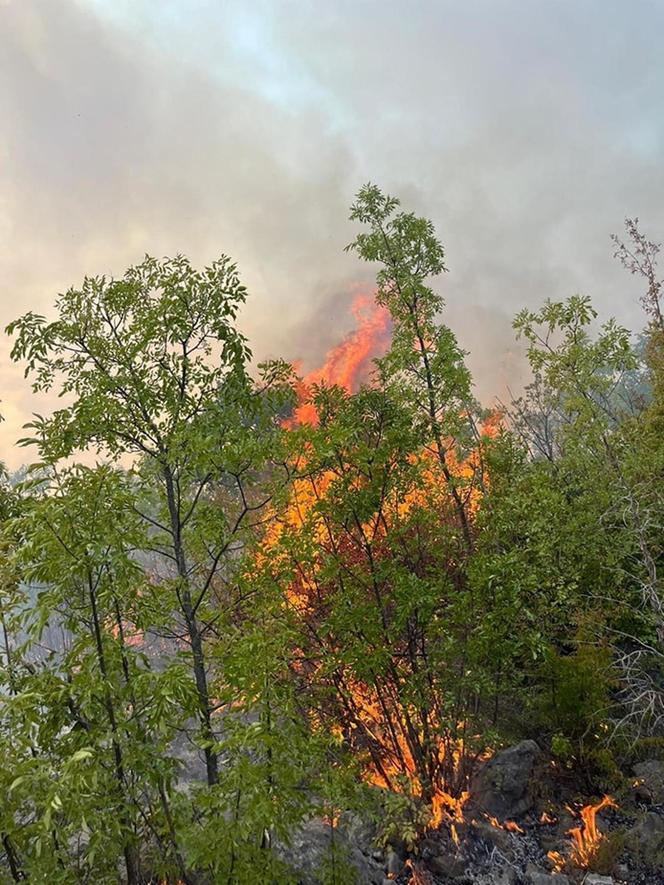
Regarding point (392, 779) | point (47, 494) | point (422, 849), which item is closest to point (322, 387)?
point (47, 494)

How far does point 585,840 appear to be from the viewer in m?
7.05

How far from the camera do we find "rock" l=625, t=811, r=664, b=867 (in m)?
6.63

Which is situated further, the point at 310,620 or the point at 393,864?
the point at 310,620

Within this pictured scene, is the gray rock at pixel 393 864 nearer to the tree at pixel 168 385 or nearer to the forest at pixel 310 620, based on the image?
the forest at pixel 310 620

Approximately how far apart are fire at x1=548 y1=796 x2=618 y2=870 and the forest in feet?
0.11

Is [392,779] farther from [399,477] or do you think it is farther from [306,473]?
[306,473]

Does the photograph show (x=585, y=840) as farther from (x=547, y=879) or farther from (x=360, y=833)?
(x=360, y=833)

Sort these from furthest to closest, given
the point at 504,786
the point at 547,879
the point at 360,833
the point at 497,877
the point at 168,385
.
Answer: the point at 504,786 < the point at 360,833 < the point at 497,877 < the point at 547,879 < the point at 168,385

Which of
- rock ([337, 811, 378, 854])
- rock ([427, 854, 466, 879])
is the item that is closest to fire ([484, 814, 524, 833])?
rock ([427, 854, 466, 879])

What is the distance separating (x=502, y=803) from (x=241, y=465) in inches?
282

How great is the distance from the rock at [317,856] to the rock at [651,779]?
4548 mm

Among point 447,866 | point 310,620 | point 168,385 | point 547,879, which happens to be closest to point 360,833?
point 447,866

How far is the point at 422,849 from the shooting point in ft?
22.6

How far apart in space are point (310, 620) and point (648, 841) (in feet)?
18.7
